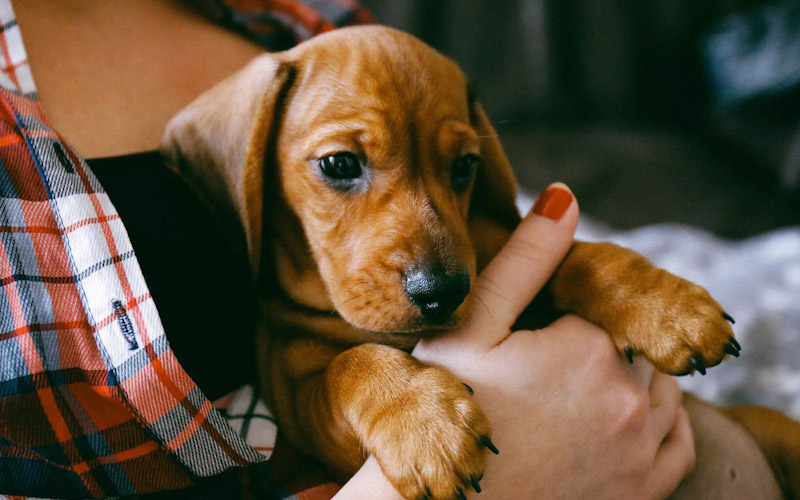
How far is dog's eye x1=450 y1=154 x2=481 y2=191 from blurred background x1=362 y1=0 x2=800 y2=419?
3.77 ft

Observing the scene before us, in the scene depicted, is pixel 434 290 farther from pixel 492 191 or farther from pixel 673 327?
pixel 492 191

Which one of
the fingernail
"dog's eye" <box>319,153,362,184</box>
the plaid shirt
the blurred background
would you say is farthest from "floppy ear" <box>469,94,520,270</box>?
the blurred background

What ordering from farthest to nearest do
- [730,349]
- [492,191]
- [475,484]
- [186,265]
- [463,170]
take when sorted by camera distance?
1. [492,191]
2. [463,170]
3. [186,265]
4. [730,349]
5. [475,484]

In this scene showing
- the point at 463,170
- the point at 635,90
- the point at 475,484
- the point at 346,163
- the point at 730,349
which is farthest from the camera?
the point at 635,90

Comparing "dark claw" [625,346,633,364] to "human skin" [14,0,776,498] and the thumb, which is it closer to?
"human skin" [14,0,776,498]

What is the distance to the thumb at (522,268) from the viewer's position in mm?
1146

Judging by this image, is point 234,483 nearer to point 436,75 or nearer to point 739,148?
point 436,75

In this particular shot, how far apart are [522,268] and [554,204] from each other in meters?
0.20

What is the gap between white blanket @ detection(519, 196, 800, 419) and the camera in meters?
1.67

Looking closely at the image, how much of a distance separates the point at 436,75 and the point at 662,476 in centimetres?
100

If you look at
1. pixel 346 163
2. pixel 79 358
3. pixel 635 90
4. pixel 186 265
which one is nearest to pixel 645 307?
pixel 346 163

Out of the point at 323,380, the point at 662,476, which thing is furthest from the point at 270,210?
the point at 662,476

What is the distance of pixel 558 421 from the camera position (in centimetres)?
108

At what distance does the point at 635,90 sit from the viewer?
3627 millimetres
